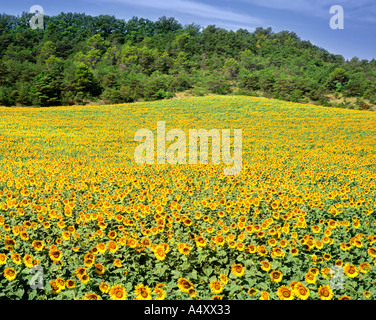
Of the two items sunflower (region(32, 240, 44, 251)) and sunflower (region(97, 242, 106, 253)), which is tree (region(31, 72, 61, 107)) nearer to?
sunflower (region(32, 240, 44, 251))

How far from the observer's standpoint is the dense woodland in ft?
164

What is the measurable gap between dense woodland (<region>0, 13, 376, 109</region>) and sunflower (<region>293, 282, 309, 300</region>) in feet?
164

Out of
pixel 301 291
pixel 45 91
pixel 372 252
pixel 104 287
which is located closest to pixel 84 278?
pixel 104 287

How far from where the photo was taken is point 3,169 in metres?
8.76

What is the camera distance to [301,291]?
107 inches

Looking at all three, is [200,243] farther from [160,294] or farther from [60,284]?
[60,284]

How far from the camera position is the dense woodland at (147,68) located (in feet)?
164

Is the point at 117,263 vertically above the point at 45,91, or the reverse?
the point at 45,91

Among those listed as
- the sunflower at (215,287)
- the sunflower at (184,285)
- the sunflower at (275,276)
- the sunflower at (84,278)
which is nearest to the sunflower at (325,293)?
the sunflower at (275,276)

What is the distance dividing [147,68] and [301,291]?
8197cm

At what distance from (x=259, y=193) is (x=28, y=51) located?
65499mm

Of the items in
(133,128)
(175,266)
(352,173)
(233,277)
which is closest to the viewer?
(233,277)
